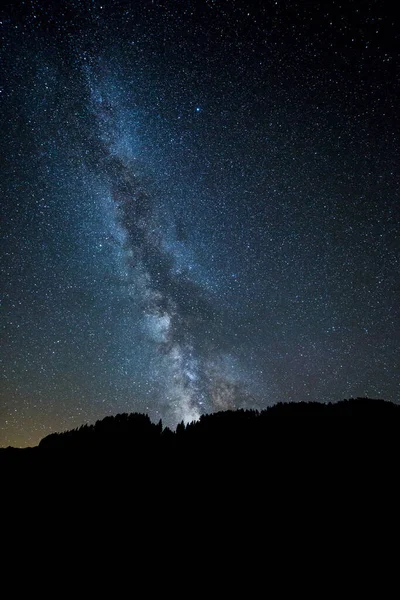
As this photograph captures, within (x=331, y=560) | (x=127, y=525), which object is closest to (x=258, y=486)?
(x=331, y=560)

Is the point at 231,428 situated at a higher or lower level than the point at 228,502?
higher

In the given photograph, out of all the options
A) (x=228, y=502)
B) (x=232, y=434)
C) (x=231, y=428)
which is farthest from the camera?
(x=231, y=428)

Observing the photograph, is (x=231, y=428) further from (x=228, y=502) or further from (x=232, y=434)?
(x=228, y=502)

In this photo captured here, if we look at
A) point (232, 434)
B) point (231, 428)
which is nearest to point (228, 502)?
point (232, 434)

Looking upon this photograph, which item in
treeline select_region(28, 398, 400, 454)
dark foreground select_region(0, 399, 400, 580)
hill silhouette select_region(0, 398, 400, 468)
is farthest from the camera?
treeline select_region(28, 398, 400, 454)

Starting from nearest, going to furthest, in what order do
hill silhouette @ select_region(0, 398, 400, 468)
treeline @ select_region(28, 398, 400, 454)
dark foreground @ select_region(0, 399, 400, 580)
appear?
dark foreground @ select_region(0, 399, 400, 580) → hill silhouette @ select_region(0, 398, 400, 468) → treeline @ select_region(28, 398, 400, 454)

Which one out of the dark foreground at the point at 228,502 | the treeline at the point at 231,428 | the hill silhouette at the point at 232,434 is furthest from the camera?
the treeline at the point at 231,428

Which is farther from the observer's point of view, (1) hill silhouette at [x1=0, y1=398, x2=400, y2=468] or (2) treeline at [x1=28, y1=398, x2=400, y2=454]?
(2) treeline at [x1=28, y1=398, x2=400, y2=454]

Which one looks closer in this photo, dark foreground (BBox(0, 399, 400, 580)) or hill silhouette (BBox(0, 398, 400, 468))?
dark foreground (BBox(0, 399, 400, 580))

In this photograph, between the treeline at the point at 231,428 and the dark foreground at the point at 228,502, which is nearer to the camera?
the dark foreground at the point at 228,502

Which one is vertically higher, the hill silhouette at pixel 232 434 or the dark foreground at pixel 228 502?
the hill silhouette at pixel 232 434

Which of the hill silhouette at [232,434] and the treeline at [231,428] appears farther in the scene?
the treeline at [231,428]

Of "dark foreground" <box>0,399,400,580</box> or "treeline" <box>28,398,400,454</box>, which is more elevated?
"treeline" <box>28,398,400,454</box>

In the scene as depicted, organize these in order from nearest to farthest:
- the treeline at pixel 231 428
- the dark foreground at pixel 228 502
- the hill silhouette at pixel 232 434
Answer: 1. the dark foreground at pixel 228 502
2. the hill silhouette at pixel 232 434
3. the treeline at pixel 231 428
